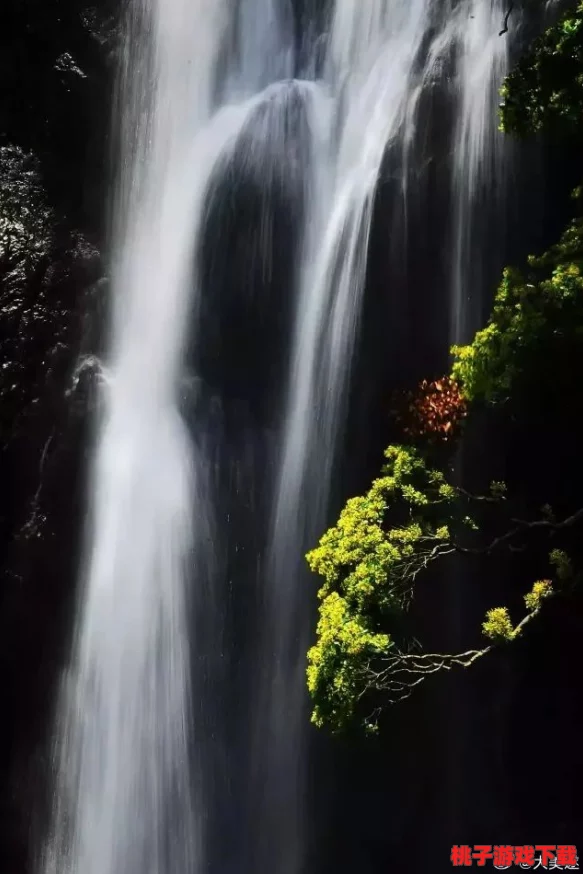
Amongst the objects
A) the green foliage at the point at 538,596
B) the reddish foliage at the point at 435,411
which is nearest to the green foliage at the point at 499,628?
the green foliage at the point at 538,596

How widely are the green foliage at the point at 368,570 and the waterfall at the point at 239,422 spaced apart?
5.87 ft

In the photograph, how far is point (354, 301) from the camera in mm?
8156

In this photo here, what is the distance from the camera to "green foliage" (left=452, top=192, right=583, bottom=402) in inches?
218

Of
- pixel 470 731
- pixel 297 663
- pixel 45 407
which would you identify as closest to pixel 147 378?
pixel 45 407

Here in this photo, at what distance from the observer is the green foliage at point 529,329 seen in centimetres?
553

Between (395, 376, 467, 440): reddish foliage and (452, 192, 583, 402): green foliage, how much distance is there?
64 centimetres

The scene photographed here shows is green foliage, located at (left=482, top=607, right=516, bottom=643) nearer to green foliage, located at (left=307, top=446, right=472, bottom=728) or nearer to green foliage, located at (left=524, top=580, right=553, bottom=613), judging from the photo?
green foliage, located at (left=524, top=580, right=553, bottom=613)

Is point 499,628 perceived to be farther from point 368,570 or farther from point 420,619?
point 420,619

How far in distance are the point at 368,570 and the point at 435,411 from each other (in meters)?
1.94

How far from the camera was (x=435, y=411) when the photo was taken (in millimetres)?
Answer: 6930

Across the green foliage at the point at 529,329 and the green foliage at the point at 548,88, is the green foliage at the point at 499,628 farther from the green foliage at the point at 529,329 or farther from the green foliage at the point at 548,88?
the green foliage at the point at 548,88

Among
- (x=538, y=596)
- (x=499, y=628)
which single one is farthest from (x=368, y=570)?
(x=538, y=596)

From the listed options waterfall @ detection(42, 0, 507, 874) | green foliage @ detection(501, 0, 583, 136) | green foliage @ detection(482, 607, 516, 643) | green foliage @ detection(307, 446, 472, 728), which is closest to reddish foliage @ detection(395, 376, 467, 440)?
green foliage @ detection(307, 446, 472, 728)

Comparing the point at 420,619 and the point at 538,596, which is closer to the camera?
the point at 538,596
